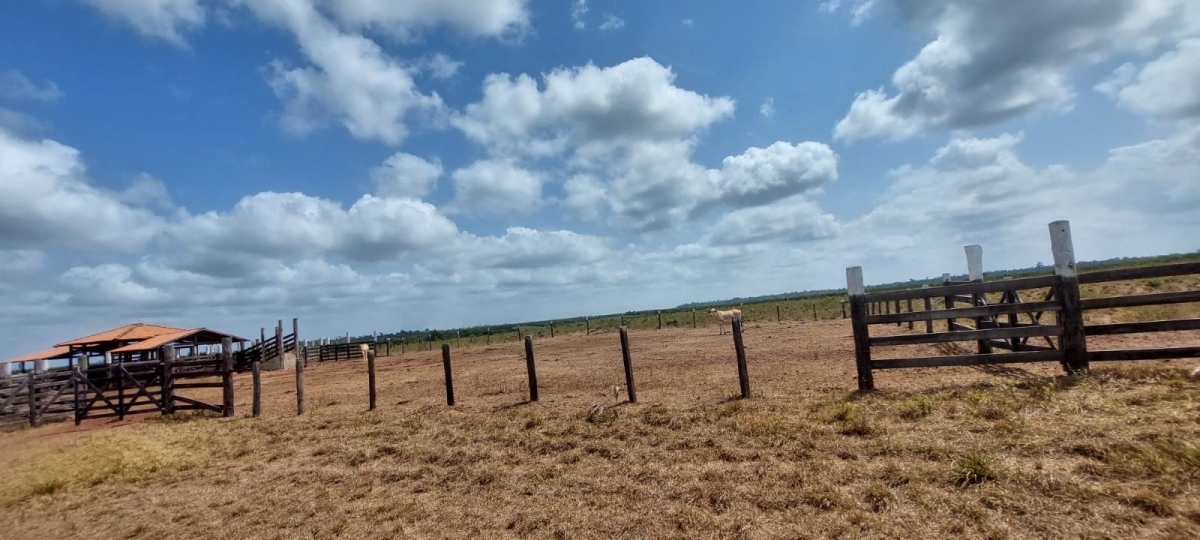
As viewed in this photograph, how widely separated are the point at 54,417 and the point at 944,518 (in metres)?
21.1

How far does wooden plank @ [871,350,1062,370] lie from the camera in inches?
304

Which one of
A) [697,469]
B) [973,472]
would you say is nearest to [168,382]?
[697,469]

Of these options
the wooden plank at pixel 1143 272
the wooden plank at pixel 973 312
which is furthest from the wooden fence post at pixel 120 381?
the wooden plank at pixel 1143 272

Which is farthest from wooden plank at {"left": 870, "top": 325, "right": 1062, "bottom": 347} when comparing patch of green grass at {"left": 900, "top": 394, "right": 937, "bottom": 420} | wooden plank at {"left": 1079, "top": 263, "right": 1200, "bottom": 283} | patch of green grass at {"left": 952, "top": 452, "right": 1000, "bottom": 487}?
patch of green grass at {"left": 952, "top": 452, "right": 1000, "bottom": 487}

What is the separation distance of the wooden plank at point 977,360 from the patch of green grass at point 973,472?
3642 millimetres

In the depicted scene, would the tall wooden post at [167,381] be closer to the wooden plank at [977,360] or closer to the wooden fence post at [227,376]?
the wooden fence post at [227,376]

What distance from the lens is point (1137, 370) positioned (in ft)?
24.1

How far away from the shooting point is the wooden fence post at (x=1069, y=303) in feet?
25.1

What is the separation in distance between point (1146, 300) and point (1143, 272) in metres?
0.59

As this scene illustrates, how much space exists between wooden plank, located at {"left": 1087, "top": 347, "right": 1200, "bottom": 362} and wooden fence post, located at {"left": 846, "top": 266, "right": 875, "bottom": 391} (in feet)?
9.41

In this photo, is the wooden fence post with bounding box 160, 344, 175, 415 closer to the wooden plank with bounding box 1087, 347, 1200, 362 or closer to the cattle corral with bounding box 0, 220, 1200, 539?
the cattle corral with bounding box 0, 220, 1200, 539

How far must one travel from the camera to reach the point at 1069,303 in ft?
25.3

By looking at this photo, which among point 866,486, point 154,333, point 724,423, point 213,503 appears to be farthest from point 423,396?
point 154,333

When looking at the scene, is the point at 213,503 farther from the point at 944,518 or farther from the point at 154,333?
the point at 154,333
